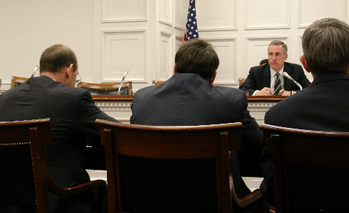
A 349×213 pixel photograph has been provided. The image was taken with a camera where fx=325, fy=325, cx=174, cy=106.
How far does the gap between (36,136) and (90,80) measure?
4379 mm

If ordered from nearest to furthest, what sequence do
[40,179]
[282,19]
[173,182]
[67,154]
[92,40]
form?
[173,182] → [40,179] → [67,154] → [92,40] → [282,19]

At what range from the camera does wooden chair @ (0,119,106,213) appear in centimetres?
115

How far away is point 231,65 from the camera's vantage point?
6.04 m

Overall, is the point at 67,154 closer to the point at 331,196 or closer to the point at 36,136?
the point at 36,136

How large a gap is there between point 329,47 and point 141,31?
4.32m

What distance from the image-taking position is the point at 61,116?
1.52 metres

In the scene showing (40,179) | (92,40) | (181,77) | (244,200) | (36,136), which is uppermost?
(92,40)

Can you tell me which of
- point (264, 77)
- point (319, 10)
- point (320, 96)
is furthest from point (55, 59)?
point (319, 10)

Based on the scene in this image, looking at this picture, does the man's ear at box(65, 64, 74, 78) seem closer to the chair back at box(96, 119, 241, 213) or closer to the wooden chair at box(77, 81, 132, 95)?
the chair back at box(96, 119, 241, 213)

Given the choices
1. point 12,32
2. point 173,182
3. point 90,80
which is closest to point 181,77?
point 173,182

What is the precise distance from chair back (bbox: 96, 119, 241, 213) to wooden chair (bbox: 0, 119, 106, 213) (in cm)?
25

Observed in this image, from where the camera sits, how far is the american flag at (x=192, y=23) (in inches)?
225

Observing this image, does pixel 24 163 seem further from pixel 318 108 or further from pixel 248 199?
pixel 318 108

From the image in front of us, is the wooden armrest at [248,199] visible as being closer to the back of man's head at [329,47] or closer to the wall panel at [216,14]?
the back of man's head at [329,47]
